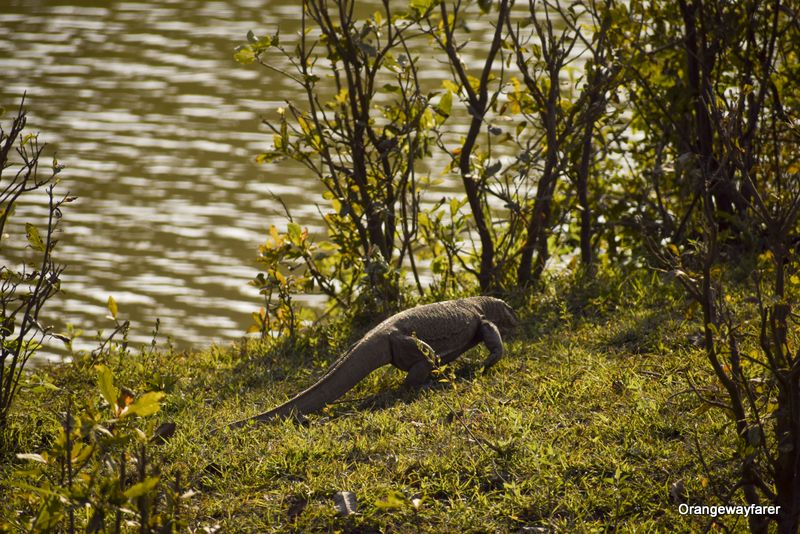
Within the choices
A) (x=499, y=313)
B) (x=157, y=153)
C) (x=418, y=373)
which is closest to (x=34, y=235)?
(x=418, y=373)

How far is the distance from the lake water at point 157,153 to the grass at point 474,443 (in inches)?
130

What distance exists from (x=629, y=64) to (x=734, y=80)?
1112 millimetres

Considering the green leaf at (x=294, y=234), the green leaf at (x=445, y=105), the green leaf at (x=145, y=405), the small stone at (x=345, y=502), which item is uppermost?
the green leaf at (x=445, y=105)

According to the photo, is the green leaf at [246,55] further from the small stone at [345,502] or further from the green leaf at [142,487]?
the green leaf at [142,487]

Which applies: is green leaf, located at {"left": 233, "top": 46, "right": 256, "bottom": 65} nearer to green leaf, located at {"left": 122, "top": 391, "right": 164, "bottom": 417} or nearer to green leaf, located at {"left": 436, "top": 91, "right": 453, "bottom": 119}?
green leaf, located at {"left": 436, "top": 91, "right": 453, "bottom": 119}

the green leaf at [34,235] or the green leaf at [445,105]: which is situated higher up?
the green leaf at [445,105]

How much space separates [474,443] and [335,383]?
972mm

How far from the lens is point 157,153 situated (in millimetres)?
13133

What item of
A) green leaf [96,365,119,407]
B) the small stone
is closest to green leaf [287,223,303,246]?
the small stone

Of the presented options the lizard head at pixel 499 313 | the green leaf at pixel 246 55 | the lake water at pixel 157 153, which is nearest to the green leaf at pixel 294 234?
the green leaf at pixel 246 55

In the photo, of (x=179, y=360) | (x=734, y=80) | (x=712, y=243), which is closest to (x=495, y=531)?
(x=712, y=243)

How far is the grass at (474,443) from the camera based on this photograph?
4242 millimetres

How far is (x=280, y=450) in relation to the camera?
479cm

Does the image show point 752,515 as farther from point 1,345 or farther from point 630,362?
point 1,345
